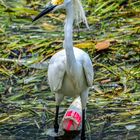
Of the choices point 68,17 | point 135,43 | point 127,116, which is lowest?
point 127,116

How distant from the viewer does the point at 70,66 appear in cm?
→ 599

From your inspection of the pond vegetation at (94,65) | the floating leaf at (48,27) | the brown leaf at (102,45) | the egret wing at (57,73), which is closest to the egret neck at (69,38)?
the egret wing at (57,73)

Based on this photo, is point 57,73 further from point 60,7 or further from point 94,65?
point 94,65

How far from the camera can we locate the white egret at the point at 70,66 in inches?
231

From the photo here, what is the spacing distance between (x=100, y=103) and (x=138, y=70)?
0.83 metres

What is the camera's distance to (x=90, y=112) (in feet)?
22.1

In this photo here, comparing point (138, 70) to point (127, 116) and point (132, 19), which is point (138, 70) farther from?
point (132, 19)

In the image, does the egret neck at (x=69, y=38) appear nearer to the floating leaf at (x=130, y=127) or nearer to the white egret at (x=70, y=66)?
the white egret at (x=70, y=66)

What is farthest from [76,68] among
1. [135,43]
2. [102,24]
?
[102,24]

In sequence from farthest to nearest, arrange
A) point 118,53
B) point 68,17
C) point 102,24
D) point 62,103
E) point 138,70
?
point 102,24 < point 118,53 < point 138,70 < point 62,103 < point 68,17

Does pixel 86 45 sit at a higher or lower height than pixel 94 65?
higher

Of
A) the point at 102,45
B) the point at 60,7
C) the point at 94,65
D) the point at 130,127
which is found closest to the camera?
the point at 60,7

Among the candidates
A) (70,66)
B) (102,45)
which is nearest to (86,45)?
(102,45)

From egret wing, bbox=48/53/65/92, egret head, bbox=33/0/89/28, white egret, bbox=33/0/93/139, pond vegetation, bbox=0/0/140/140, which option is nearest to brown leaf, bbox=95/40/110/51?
pond vegetation, bbox=0/0/140/140
